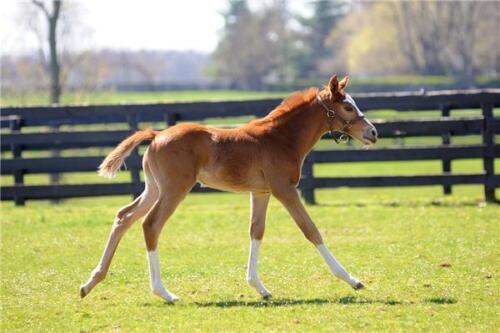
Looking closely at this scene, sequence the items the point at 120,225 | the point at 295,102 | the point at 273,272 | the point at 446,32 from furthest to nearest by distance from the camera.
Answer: the point at 446,32 → the point at 273,272 → the point at 295,102 → the point at 120,225

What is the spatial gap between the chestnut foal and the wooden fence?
230 inches

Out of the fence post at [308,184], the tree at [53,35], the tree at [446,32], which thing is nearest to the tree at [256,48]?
the tree at [446,32]

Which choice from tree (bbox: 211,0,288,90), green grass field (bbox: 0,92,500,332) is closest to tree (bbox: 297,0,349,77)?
tree (bbox: 211,0,288,90)

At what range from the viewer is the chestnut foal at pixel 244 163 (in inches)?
311

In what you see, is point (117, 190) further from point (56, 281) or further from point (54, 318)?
point (54, 318)

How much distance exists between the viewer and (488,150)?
46.3 ft

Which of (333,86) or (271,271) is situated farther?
(271,271)

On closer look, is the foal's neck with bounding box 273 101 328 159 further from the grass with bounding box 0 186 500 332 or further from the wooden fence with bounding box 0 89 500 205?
the wooden fence with bounding box 0 89 500 205

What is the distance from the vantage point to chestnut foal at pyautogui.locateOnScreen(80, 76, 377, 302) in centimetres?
790

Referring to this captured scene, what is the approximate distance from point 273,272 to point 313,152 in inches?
224

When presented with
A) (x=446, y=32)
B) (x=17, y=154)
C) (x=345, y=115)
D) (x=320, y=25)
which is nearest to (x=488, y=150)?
(x=345, y=115)

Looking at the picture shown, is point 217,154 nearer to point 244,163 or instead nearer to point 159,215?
point 244,163

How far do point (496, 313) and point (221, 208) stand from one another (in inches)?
325

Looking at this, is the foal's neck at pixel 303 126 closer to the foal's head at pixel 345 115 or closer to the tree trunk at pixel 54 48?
the foal's head at pixel 345 115
